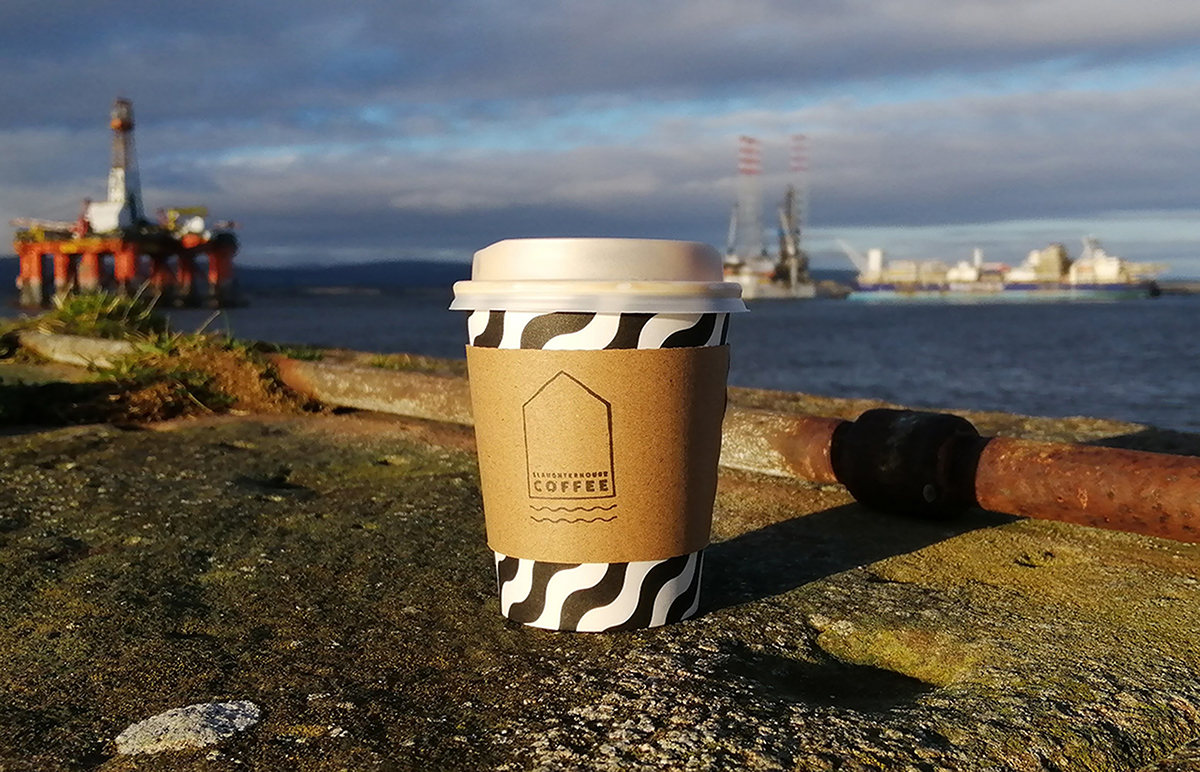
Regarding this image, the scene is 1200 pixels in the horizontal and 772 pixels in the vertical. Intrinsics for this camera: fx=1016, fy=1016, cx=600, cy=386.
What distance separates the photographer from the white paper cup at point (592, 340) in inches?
79.9

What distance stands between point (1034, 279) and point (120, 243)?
76511 mm

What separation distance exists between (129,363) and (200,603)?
3.92 m

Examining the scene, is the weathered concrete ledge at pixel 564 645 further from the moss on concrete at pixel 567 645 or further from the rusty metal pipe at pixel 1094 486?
the rusty metal pipe at pixel 1094 486

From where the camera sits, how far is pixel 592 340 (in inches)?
80.0

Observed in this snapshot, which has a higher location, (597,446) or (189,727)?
(597,446)

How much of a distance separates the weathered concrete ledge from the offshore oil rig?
204 ft

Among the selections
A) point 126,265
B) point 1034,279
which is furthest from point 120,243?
point 1034,279

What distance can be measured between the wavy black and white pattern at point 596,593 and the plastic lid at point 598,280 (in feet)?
1.81

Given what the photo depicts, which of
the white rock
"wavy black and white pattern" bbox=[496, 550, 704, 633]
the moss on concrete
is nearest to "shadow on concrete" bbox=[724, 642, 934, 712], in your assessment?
the moss on concrete

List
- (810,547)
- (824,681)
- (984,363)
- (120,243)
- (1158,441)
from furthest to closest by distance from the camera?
(120,243) < (984,363) < (1158,441) < (810,547) < (824,681)

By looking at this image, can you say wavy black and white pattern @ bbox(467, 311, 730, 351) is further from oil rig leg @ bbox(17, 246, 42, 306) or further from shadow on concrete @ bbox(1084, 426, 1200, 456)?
oil rig leg @ bbox(17, 246, 42, 306)

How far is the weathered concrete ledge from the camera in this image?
1.62m

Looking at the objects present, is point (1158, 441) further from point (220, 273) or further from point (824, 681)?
point (220, 273)

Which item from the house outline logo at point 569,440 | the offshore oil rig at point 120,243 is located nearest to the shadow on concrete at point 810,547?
the house outline logo at point 569,440
